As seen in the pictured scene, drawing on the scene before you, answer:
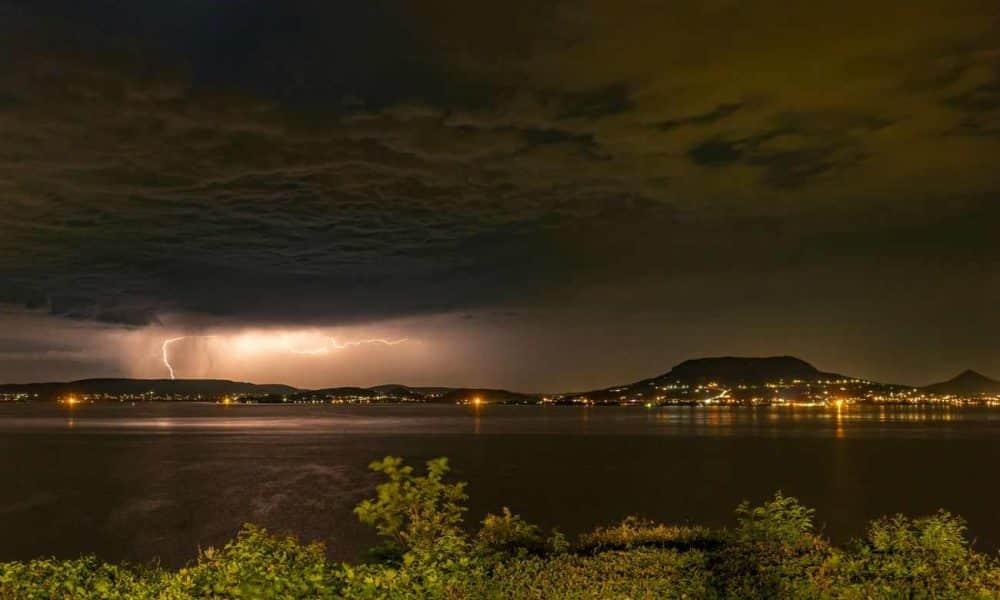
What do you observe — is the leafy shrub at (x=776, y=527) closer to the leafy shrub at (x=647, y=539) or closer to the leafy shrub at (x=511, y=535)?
the leafy shrub at (x=647, y=539)

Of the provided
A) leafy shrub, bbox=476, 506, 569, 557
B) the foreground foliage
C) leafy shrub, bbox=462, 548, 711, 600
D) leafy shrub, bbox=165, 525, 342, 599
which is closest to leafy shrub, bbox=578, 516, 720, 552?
leafy shrub, bbox=476, 506, 569, 557

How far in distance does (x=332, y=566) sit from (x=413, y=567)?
5.19 feet

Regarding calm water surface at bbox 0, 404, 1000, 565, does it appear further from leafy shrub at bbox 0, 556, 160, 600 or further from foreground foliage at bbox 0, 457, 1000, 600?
leafy shrub at bbox 0, 556, 160, 600

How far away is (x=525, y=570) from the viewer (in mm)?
12414

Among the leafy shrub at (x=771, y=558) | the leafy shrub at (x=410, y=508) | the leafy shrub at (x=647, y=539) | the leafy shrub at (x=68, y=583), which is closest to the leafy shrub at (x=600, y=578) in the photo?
the leafy shrub at (x=771, y=558)

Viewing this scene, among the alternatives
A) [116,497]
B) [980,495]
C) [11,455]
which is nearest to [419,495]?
[116,497]

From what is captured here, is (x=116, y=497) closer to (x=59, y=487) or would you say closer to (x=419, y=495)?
(x=59, y=487)

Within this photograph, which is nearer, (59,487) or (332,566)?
(332,566)

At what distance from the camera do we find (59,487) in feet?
210

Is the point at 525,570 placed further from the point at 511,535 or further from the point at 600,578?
the point at 511,535

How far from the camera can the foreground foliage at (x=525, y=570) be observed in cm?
1046

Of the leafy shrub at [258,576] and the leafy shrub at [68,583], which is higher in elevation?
the leafy shrub at [258,576]

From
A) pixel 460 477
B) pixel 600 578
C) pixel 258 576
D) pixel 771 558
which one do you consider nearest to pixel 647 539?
pixel 771 558

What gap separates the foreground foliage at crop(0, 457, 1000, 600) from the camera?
412 inches
